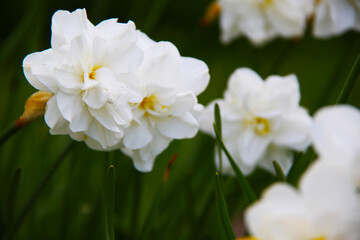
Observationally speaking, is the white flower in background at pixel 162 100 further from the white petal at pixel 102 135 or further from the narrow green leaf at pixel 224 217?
the narrow green leaf at pixel 224 217

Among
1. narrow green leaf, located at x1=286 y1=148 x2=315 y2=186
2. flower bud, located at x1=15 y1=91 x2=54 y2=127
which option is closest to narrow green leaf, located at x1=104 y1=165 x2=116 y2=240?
flower bud, located at x1=15 y1=91 x2=54 y2=127

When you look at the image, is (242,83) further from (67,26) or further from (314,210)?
(314,210)

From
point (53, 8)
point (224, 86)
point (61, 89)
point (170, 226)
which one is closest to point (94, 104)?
point (61, 89)

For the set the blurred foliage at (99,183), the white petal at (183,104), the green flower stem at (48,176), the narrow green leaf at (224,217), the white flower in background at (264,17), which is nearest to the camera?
the narrow green leaf at (224,217)

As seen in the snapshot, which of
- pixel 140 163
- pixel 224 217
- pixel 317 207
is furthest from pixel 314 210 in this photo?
pixel 140 163

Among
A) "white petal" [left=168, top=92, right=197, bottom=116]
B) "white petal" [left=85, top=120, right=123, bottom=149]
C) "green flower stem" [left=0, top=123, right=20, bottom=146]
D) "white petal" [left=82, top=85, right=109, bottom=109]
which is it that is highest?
"white petal" [left=82, top=85, right=109, bottom=109]

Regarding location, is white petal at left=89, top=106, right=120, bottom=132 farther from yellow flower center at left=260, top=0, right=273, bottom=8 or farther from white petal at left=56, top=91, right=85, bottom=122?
yellow flower center at left=260, top=0, right=273, bottom=8

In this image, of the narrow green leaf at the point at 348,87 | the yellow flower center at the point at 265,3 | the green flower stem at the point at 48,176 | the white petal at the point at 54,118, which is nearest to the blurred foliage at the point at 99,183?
the green flower stem at the point at 48,176

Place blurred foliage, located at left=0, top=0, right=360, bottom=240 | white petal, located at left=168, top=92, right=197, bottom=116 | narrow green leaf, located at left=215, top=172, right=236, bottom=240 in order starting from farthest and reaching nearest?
blurred foliage, located at left=0, top=0, right=360, bottom=240 → white petal, located at left=168, top=92, right=197, bottom=116 → narrow green leaf, located at left=215, top=172, right=236, bottom=240
